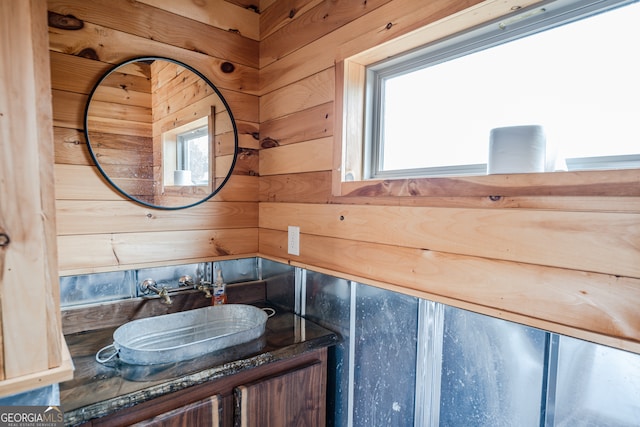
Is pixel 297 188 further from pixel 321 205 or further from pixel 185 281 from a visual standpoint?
pixel 185 281

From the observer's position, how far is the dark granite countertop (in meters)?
0.84

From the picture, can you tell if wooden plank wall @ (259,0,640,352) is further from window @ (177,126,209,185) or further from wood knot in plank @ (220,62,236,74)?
window @ (177,126,209,185)

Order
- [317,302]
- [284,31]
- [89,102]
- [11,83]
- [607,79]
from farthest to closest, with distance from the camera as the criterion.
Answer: [284,31] < [317,302] < [89,102] < [607,79] < [11,83]

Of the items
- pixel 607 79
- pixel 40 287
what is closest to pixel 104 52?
pixel 40 287

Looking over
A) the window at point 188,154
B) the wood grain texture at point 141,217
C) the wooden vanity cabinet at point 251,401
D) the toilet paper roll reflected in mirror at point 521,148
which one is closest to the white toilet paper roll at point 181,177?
the window at point 188,154

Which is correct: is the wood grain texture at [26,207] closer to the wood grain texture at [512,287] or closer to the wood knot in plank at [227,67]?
the wood grain texture at [512,287]

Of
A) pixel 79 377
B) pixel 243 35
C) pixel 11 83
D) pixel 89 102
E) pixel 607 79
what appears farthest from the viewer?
pixel 243 35

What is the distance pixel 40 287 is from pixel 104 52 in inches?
42.2

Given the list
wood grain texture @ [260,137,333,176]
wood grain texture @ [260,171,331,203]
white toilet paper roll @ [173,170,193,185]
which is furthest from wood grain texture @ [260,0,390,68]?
white toilet paper roll @ [173,170,193,185]

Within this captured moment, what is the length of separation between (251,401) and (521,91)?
1211mm

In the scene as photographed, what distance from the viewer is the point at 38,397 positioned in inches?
25.8

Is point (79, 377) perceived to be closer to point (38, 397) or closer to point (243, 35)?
point (38, 397)

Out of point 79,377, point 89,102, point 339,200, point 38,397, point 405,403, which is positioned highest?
point 89,102
